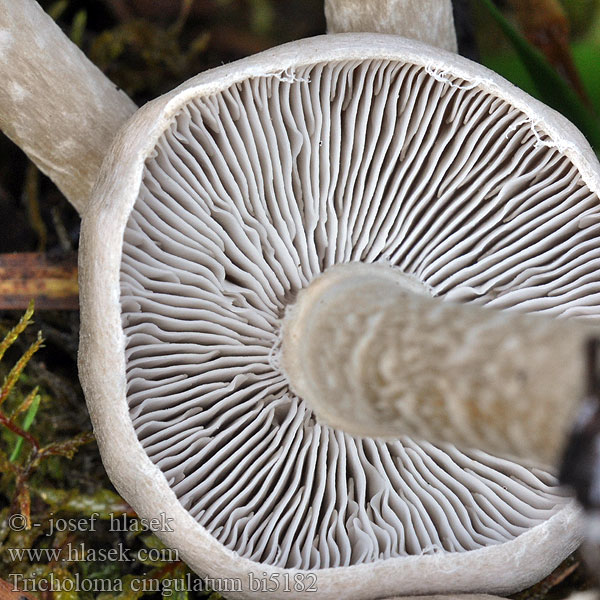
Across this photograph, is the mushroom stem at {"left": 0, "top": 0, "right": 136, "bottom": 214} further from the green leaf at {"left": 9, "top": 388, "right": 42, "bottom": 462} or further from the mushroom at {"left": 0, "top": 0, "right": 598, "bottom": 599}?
the green leaf at {"left": 9, "top": 388, "right": 42, "bottom": 462}

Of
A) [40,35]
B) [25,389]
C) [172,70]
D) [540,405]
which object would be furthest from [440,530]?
[172,70]

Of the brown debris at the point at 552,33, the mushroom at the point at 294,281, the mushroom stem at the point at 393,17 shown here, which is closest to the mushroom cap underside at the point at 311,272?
the mushroom at the point at 294,281

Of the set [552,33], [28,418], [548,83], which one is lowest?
[28,418]

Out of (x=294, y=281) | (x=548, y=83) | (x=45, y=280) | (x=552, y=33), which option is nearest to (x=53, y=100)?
(x=45, y=280)

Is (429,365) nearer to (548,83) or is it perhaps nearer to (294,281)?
(294,281)

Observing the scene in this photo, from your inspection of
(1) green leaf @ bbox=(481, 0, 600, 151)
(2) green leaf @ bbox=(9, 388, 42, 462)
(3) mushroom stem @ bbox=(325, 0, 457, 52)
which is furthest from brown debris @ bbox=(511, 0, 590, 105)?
(2) green leaf @ bbox=(9, 388, 42, 462)
